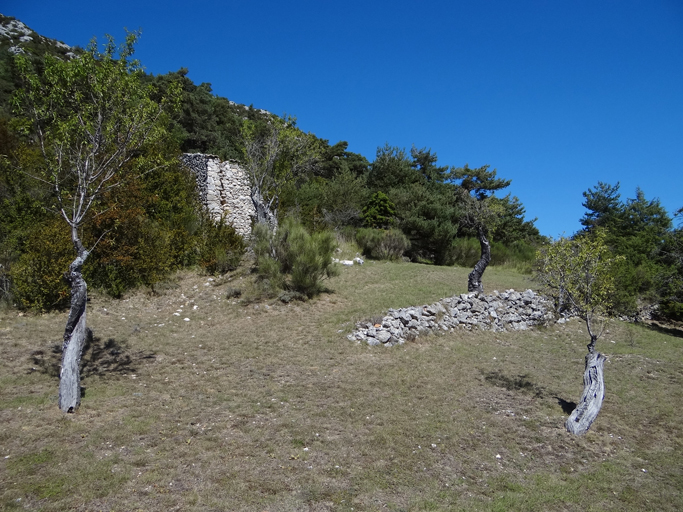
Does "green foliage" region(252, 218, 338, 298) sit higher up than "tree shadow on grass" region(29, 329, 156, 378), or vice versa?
"green foliage" region(252, 218, 338, 298)

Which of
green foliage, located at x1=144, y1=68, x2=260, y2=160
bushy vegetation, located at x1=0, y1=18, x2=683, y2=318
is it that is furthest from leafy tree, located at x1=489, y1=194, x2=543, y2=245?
green foliage, located at x1=144, y1=68, x2=260, y2=160

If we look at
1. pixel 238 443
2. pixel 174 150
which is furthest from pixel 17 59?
pixel 174 150

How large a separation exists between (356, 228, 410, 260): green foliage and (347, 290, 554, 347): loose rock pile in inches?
296

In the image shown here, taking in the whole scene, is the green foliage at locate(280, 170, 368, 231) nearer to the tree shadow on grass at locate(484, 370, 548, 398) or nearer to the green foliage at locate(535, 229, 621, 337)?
the tree shadow on grass at locate(484, 370, 548, 398)

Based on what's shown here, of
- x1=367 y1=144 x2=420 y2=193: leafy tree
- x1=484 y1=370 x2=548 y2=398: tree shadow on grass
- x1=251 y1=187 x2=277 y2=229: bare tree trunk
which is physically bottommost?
x1=484 y1=370 x2=548 y2=398: tree shadow on grass

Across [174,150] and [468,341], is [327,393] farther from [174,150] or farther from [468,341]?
[174,150]

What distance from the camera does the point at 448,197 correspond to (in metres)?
23.5

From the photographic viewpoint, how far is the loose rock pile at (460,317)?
8727mm

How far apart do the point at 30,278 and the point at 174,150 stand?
25.3 ft

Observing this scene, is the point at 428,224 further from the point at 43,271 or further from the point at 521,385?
the point at 43,271

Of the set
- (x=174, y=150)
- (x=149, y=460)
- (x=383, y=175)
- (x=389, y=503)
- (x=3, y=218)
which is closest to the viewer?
(x=389, y=503)

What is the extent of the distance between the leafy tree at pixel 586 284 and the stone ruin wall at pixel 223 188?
42.0ft

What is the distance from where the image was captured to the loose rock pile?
28.6 ft

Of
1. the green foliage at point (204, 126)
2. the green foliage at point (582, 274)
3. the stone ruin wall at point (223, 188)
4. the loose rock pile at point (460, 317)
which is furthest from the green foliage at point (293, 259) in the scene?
the green foliage at point (204, 126)
